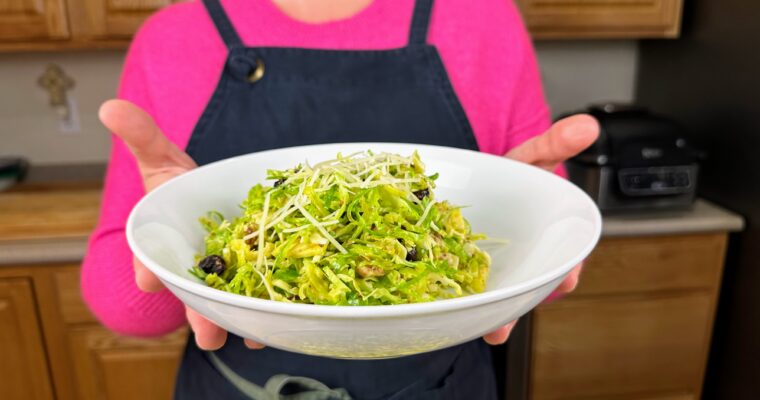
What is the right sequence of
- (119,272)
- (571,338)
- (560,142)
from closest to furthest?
1. (560,142)
2. (119,272)
3. (571,338)

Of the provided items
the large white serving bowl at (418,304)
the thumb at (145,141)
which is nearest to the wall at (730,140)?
the large white serving bowl at (418,304)

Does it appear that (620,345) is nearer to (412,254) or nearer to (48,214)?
(412,254)

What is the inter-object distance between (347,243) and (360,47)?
0.50 meters

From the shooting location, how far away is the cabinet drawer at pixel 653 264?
166cm

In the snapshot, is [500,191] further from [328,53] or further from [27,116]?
[27,116]

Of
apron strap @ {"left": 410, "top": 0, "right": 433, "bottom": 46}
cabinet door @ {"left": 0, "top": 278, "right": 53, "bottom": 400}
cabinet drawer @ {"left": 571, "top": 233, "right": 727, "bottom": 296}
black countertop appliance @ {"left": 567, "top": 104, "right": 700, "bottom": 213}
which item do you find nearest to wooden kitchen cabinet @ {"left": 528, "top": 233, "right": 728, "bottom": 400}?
cabinet drawer @ {"left": 571, "top": 233, "right": 727, "bottom": 296}

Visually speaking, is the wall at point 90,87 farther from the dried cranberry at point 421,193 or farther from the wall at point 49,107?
the dried cranberry at point 421,193

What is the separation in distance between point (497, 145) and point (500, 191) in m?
0.27

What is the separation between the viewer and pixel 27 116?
6.68ft

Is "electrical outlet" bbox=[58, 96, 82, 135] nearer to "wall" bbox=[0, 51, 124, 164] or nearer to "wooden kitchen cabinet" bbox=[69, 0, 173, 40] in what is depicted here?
"wall" bbox=[0, 51, 124, 164]

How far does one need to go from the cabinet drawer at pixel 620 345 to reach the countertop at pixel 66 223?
0.24 metres

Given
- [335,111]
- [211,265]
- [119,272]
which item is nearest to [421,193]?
[211,265]

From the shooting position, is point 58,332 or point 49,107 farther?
point 49,107

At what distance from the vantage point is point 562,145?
667 mm
